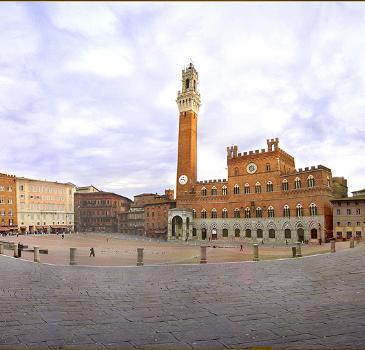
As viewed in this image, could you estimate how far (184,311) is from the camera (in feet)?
28.5

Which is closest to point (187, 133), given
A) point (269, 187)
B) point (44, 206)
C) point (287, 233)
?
point (269, 187)

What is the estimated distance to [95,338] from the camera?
6566 millimetres

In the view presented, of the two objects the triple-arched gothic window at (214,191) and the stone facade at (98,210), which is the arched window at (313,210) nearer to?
the triple-arched gothic window at (214,191)

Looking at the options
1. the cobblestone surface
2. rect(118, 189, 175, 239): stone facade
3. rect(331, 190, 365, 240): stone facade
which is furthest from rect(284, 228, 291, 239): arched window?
the cobblestone surface

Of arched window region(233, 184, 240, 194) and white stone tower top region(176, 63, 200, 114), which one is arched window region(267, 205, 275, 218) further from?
white stone tower top region(176, 63, 200, 114)

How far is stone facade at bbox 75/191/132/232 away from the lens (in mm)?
87375

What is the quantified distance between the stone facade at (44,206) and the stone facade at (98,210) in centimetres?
579

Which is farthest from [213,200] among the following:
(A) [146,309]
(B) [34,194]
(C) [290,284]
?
(A) [146,309]

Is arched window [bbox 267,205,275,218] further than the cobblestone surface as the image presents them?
Yes

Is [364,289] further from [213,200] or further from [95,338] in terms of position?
[213,200]

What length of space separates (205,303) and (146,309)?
1.78m

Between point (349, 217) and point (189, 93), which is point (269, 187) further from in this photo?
point (189, 93)

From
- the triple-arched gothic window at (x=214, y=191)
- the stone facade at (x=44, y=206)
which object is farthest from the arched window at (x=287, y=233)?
the stone facade at (x=44, y=206)

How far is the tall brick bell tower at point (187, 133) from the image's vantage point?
2478 inches
